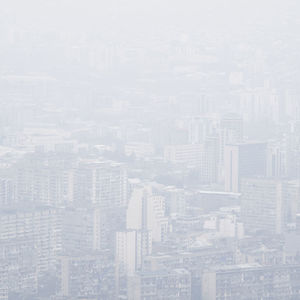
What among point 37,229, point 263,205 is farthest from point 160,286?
point 263,205

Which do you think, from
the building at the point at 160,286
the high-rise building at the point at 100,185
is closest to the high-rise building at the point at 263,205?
the high-rise building at the point at 100,185

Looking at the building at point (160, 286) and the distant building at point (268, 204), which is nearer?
the building at point (160, 286)

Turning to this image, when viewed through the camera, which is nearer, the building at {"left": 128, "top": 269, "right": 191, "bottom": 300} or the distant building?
the building at {"left": 128, "top": 269, "right": 191, "bottom": 300}

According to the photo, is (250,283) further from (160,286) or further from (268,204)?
(268,204)

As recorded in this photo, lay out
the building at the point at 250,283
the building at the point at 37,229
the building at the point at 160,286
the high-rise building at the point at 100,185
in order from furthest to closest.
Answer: the high-rise building at the point at 100,185
the building at the point at 37,229
the building at the point at 250,283
the building at the point at 160,286

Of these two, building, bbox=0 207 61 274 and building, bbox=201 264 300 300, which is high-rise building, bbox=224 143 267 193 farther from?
building, bbox=201 264 300 300

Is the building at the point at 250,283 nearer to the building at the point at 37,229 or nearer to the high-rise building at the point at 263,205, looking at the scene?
the building at the point at 37,229

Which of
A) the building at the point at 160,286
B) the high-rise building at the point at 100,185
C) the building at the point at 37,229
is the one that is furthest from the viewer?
the high-rise building at the point at 100,185

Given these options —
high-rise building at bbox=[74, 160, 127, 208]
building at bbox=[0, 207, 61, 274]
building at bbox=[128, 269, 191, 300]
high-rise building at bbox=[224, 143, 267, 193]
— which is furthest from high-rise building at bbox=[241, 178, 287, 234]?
building at bbox=[128, 269, 191, 300]

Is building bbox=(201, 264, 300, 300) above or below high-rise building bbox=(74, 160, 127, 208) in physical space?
below

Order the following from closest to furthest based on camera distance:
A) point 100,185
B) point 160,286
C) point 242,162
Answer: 1. point 160,286
2. point 100,185
3. point 242,162

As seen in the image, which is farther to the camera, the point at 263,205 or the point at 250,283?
the point at 263,205
